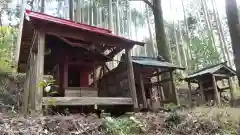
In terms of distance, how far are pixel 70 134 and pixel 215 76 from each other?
39.1ft

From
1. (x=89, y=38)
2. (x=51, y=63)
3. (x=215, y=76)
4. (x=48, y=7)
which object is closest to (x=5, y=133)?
(x=89, y=38)

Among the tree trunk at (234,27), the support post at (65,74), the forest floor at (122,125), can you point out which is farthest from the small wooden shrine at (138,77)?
the tree trunk at (234,27)

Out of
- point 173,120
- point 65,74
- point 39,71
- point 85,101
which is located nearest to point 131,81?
point 85,101

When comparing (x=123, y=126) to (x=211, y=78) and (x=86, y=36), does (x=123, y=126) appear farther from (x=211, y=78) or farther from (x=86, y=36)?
(x=211, y=78)

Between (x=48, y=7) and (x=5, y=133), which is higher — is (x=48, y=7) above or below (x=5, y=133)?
above

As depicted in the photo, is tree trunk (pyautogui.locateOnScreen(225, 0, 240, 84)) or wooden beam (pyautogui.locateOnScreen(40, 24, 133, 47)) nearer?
wooden beam (pyautogui.locateOnScreen(40, 24, 133, 47))

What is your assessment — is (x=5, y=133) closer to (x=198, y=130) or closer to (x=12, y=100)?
(x=198, y=130)

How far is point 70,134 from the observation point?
533 cm

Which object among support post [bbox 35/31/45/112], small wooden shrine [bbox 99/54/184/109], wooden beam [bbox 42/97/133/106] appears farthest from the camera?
small wooden shrine [bbox 99/54/184/109]

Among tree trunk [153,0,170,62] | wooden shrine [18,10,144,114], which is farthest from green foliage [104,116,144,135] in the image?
tree trunk [153,0,170,62]

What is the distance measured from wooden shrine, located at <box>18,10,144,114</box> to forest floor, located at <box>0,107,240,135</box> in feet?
4.69

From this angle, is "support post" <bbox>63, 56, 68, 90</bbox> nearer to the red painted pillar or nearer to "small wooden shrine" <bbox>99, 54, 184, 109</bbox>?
the red painted pillar

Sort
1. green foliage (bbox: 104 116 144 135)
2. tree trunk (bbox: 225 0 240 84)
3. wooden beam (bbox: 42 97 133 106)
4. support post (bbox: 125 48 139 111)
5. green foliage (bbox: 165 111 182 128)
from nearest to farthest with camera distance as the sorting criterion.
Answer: green foliage (bbox: 104 116 144 135)
green foliage (bbox: 165 111 182 128)
wooden beam (bbox: 42 97 133 106)
tree trunk (bbox: 225 0 240 84)
support post (bbox: 125 48 139 111)

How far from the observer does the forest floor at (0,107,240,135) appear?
5352mm
